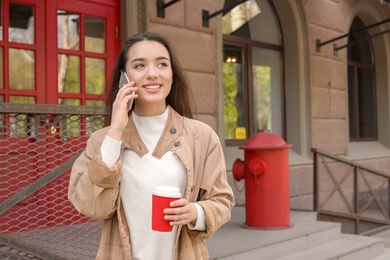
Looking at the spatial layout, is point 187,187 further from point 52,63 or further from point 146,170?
point 52,63

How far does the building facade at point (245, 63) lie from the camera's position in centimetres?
507

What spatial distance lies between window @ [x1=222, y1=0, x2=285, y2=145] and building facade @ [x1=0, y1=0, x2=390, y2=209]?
0.02 metres

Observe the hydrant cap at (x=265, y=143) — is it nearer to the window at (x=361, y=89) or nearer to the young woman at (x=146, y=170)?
the young woman at (x=146, y=170)

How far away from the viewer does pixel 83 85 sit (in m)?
5.40

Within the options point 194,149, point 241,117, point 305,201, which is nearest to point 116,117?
point 194,149

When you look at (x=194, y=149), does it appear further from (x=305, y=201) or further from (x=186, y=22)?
(x=305, y=201)

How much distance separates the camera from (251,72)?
8.26m

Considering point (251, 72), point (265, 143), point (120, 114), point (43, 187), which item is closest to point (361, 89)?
point (251, 72)

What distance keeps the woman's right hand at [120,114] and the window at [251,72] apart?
6145 millimetres

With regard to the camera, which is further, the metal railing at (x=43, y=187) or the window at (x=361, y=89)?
the window at (x=361, y=89)

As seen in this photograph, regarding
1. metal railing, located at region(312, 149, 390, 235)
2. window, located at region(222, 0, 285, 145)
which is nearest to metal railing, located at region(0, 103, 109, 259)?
metal railing, located at region(312, 149, 390, 235)

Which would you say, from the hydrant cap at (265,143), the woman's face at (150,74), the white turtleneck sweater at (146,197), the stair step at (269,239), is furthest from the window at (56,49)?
the white turtleneck sweater at (146,197)

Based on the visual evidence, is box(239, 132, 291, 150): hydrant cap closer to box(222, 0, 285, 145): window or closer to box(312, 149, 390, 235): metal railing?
box(312, 149, 390, 235): metal railing

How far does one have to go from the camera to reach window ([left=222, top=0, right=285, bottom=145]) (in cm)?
788
